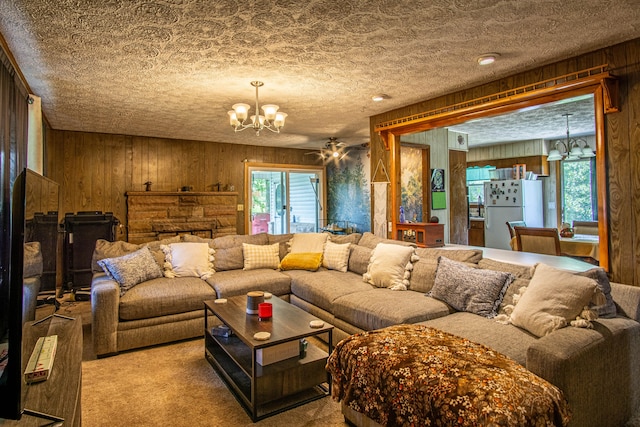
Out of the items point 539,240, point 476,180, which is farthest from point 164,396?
point 476,180

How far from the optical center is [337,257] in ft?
14.0

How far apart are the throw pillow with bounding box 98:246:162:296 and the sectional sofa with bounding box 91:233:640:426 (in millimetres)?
20

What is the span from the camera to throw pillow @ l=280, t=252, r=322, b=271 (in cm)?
424

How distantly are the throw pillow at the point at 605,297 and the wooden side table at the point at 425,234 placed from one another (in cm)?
186

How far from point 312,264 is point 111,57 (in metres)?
2.81

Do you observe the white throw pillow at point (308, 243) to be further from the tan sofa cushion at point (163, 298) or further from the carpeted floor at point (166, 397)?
the carpeted floor at point (166, 397)

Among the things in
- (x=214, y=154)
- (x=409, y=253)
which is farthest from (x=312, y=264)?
(x=214, y=154)

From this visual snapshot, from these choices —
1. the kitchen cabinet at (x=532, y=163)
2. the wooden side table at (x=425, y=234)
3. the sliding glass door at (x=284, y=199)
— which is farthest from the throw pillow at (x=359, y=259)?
the kitchen cabinet at (x=532, y=163)

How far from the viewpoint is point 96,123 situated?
5.04 metres

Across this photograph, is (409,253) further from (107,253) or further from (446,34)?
(107,253)

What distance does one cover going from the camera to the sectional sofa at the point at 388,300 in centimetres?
190

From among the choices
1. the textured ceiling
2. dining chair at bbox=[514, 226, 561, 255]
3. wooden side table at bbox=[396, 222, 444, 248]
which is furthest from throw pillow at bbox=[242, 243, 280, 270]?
dining chair at bbox=[514, 226, 561, 255]

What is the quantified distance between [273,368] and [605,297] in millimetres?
2109

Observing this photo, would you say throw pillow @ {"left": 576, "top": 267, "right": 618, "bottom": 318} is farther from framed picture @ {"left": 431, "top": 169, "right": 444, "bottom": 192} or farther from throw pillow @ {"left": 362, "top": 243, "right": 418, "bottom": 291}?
framed picture @ {"left": 431, "top": 169, "right": 444, "bottom": 192}
